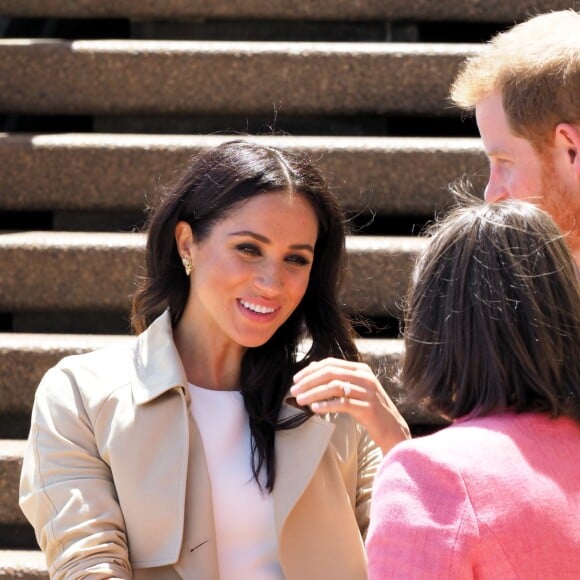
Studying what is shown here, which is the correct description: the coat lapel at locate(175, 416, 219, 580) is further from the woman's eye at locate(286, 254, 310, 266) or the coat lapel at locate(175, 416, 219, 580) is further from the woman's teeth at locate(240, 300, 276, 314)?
the woman's eye at locate(286, 254, 310, 266)

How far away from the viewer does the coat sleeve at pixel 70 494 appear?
1.96 meters

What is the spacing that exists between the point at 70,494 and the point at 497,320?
0.92 m

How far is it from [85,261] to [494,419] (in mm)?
2046

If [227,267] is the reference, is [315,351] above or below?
below

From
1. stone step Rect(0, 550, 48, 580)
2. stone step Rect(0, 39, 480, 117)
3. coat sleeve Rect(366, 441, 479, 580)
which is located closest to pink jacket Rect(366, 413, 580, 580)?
coat sleeve Rect(366, 441, 479, 580)

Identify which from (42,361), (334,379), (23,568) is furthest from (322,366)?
(42,361)

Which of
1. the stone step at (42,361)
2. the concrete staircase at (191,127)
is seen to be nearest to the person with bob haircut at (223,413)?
the stone step at (42,361)

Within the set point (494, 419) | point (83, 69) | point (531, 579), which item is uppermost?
point (83, 69)

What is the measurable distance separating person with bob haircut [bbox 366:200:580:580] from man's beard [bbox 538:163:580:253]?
1.44ft

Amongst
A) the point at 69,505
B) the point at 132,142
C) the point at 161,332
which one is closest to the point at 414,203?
the point at 132,142

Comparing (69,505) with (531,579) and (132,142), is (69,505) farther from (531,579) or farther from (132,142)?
(132,142)

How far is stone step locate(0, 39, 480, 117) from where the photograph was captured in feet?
11.8

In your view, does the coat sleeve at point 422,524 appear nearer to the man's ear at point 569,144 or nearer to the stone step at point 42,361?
the man's ear at point 569,144

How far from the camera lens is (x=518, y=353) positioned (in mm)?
1408
